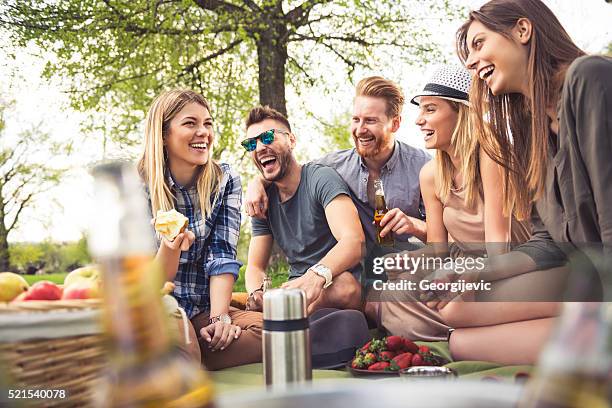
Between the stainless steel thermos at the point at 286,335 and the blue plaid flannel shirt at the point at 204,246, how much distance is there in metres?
1.23

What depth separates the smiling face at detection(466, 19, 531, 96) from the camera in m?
2.02

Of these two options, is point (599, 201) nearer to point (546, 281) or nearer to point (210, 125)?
point (546, 281)

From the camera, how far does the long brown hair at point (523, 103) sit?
1.99 metres

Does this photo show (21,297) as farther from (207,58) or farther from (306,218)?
(207,58)

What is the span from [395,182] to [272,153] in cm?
46

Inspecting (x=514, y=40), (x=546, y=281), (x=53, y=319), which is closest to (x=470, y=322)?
(x=546, y=281)

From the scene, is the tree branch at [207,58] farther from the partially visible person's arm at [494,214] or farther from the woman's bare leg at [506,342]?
the woman's bare leg at [506,342]

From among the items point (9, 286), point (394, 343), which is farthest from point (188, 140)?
point (9, 286)

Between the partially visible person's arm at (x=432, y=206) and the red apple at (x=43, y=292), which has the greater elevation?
the partially visible person's arm at (x=432, y=206)

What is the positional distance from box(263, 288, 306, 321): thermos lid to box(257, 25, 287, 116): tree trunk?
1.94 m

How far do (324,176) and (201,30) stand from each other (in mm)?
952

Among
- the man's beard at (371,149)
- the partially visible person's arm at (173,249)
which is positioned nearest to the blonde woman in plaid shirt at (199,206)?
the partially visible person's arm at (173,249)

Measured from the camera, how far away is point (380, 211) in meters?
2.44

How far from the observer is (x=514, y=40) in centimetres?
202
